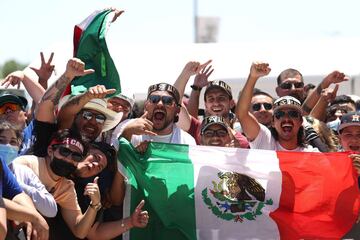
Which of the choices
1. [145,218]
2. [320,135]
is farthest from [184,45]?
[145,218]

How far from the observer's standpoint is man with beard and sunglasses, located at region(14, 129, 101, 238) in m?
7.05

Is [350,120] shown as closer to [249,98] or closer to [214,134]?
[249,98]

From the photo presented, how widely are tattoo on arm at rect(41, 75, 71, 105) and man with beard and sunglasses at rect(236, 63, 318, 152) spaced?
5.91 feet

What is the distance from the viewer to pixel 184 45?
15305 mm

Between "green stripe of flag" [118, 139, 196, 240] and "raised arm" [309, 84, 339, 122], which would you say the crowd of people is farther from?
"raised arm" [309, 84, 339, 122]

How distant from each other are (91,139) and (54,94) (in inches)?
24.2

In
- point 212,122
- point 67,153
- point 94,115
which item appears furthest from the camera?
point 212,122

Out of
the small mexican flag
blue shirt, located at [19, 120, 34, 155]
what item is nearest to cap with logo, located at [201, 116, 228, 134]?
the small mexican flag

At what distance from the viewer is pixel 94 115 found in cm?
798

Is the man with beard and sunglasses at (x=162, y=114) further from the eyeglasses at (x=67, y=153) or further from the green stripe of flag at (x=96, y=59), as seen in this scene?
the eyeglasses at (x=67, y=153)

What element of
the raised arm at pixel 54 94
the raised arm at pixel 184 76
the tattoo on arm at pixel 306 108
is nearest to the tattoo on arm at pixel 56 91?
the raised arm at pixel 54 94

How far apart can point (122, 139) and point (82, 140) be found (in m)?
0.61

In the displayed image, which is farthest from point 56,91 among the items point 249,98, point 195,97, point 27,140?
point 195,97

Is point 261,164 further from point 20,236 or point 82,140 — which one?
point 20,236
